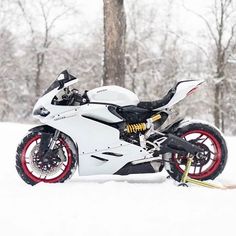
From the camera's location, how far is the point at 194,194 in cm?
419

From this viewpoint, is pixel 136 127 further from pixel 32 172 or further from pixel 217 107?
pixel 217 107

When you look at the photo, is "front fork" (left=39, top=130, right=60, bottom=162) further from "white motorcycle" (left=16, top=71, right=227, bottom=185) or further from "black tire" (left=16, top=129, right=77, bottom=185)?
"black tire" (left=16, top=129, right=77, bottom=185)

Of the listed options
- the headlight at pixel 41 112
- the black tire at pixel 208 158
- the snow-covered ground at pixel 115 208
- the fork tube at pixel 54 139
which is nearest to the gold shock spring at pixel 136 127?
the black tire at pixel 208 158


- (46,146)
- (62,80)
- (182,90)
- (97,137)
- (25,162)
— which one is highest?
(62,80)

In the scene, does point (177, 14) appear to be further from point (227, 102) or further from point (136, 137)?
point (136, 137)

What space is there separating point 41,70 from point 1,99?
14.4 ft

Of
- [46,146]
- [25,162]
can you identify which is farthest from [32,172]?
[46,146]

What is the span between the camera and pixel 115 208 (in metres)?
3.76

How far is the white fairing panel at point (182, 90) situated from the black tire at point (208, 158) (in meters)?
0.33

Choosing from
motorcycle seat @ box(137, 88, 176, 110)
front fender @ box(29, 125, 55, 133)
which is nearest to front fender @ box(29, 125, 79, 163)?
front fender @ box(29, 125, 55, 133)

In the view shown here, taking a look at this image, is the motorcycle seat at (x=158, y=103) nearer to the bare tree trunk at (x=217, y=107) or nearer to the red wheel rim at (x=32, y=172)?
the red wheel rim at (x=32, y=172)

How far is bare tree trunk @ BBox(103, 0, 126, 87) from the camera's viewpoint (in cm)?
782

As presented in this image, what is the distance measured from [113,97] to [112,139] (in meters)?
0.48

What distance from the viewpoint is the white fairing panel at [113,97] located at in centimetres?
498
